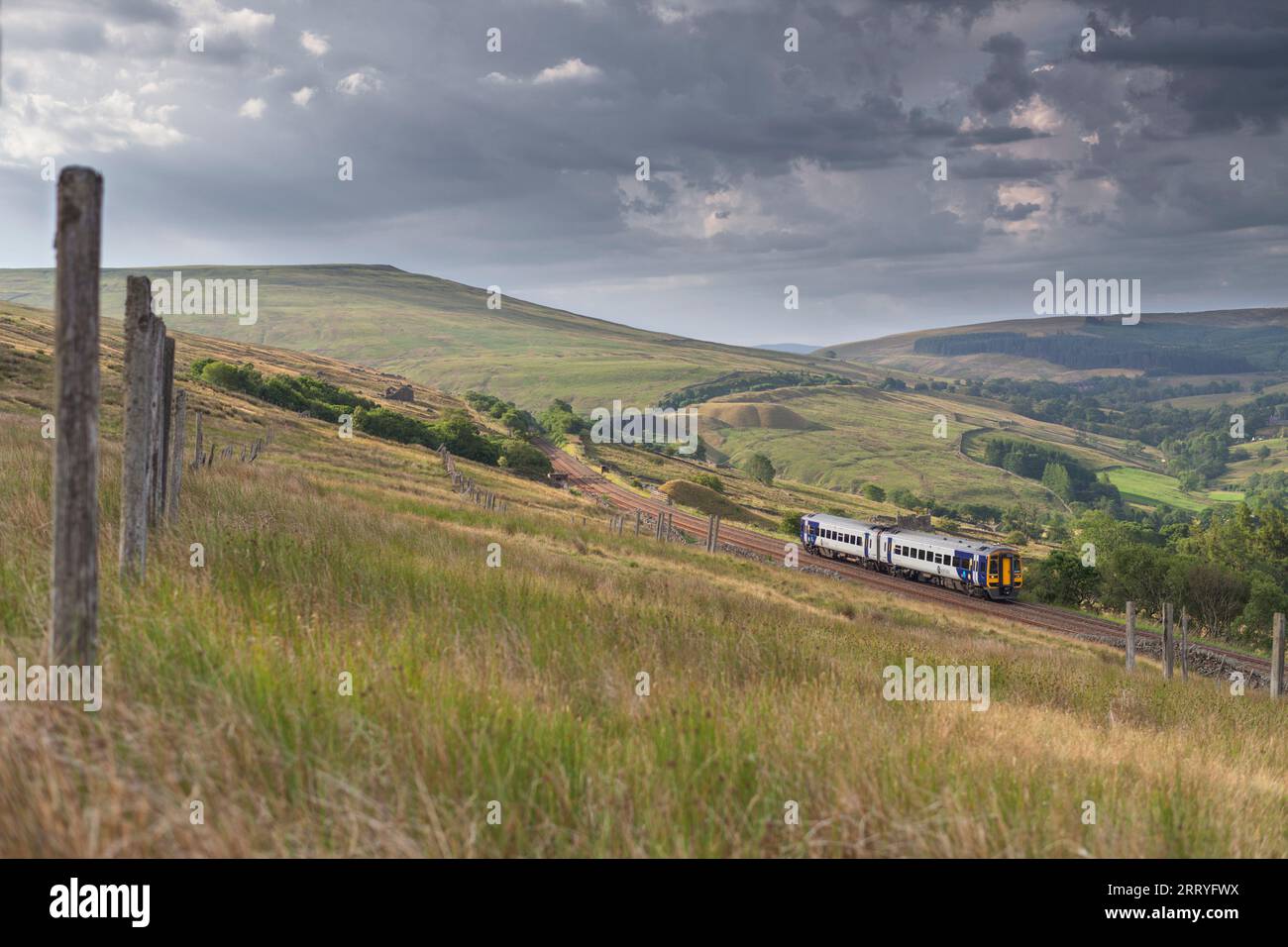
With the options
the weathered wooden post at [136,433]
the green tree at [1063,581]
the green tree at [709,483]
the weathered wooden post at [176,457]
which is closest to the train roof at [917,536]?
the green tree at [1063,581]

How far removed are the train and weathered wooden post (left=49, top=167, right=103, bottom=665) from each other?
4720cm

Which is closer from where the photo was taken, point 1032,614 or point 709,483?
point 1032,614

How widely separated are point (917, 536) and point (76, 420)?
167 ft

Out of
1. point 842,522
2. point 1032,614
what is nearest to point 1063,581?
point 1032,614

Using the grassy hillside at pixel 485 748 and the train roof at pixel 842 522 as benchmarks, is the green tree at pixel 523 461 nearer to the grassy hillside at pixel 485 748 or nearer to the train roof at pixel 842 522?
the train roof at pixel 842 522

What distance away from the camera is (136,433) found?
6102mm

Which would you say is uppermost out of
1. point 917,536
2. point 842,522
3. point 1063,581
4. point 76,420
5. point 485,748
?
point 76,420

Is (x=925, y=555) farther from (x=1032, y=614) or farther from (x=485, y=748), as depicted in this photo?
(x=485, y=748)

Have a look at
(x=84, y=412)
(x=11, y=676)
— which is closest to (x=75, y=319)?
(x=84, y=412)

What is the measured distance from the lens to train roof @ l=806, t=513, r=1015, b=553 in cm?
4679

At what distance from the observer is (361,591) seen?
7.54 m

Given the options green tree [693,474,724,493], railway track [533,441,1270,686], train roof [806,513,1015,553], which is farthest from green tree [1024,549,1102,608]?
green tree [693,474,724,493]

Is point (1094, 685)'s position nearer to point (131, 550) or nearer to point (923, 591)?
point (131, 550)

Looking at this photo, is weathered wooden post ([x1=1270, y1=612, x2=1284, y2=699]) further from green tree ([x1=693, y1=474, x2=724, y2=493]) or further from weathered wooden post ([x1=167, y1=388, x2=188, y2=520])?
green tree ([x1=693, y1=474, x2=724, y2=493])
